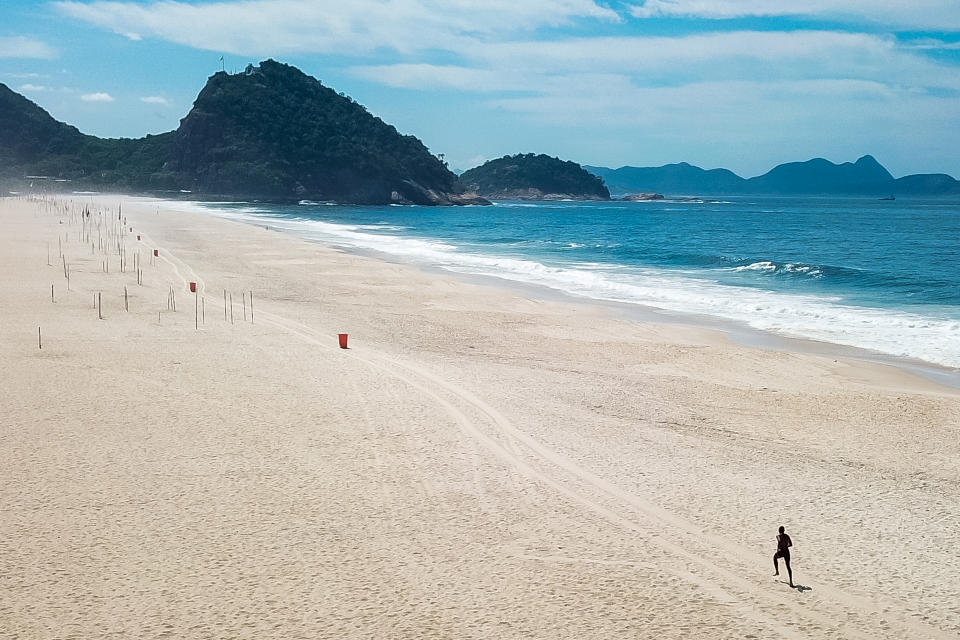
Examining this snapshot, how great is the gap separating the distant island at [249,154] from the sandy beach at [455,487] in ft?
375

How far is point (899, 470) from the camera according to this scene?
8977 millimetres

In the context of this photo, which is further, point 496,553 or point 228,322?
point 228,322

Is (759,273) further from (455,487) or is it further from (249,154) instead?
(249,154)

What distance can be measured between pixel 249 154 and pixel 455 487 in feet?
423

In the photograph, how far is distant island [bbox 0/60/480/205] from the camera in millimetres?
123688

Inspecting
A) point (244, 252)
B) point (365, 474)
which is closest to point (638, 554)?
point (365, 474)

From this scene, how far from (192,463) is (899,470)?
8.04 meters

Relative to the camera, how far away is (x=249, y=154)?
12762cm

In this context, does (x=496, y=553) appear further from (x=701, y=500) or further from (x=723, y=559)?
(x=701, y=500)

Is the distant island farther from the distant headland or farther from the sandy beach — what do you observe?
the sandy beach

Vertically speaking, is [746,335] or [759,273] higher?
[759,273]

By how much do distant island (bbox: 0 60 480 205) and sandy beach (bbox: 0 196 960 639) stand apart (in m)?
114

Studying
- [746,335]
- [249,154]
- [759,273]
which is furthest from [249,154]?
[746,335]

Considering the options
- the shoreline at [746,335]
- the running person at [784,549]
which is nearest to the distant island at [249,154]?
the shoreline at [746,335]
